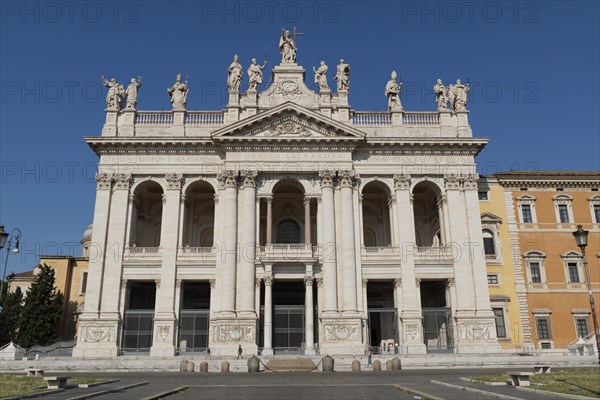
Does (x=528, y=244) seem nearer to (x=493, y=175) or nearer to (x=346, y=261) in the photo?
(x=493, y=175)

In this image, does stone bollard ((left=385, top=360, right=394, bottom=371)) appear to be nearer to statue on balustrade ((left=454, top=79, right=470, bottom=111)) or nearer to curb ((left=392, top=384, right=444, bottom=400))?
curb ((left=392, top=384, right=444, bottom=400))

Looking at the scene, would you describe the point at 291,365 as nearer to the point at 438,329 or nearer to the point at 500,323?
the point at 438,329

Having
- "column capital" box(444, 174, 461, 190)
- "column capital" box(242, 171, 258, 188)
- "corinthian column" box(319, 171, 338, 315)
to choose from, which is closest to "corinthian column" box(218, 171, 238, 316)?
"column capital" box(242, 171, 258, 188)

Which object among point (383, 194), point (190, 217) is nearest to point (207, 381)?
point (190, 217)

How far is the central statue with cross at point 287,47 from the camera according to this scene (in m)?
43.3

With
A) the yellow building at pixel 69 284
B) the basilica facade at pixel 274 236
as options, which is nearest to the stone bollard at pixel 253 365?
the basilica facade at pixel 274 236

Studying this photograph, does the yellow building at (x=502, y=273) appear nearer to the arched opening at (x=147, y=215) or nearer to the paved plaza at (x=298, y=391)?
the paved plaza at (x=298, y=391)

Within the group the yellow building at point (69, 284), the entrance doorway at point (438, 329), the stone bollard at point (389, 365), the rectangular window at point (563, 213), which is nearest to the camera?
the stone bollard at point (389, 365)

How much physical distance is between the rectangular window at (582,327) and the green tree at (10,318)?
46067 mm

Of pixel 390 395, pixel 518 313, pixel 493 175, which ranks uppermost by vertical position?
pixel 493 175

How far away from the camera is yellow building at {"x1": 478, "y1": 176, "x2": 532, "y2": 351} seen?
40.3 meters

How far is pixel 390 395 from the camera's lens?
52.1ft

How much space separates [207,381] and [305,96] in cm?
2577

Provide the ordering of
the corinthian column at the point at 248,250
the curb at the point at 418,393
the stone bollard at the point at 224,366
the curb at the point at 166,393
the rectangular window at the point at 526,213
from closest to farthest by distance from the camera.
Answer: the curb at the point at 418,393
the curb at the point at 166,393
the stone bollard at the point at 224,366
the corinthian column at the point at 248,250
the rectangular window at the point at 526,213
